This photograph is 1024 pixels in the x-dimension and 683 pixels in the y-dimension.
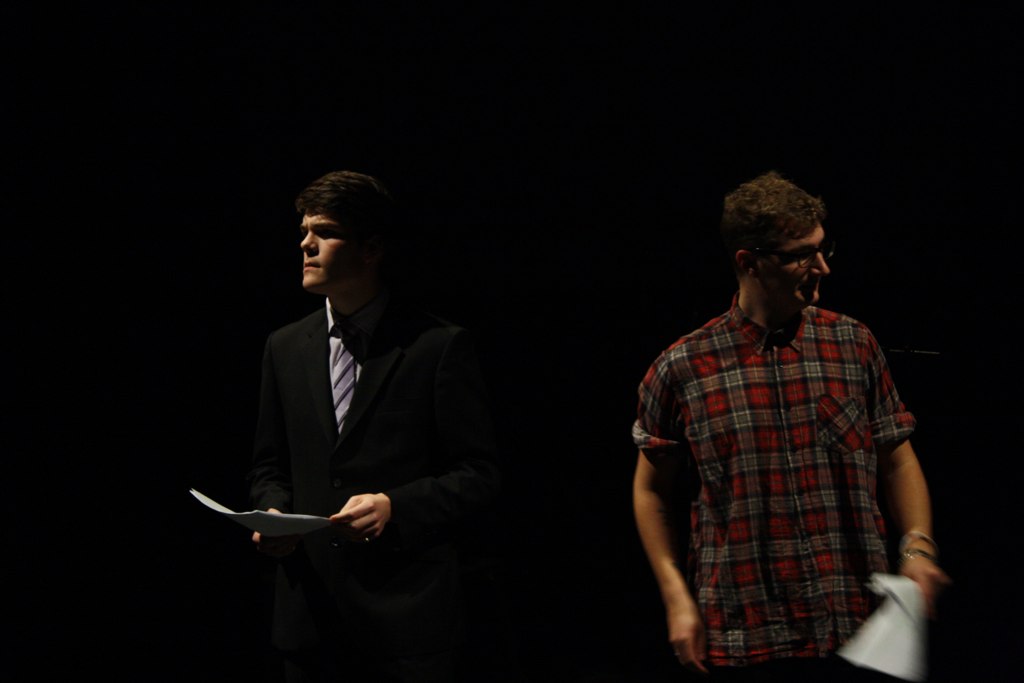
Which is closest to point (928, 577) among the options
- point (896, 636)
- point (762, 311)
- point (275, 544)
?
point (896, 636)

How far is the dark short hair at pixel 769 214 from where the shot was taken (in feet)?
6.59

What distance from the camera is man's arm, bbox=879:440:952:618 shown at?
6.13 ft

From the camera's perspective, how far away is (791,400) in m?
1.98

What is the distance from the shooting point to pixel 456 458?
2258 millimetres

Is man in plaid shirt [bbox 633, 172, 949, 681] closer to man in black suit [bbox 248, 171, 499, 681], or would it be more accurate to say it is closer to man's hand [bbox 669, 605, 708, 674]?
man's hand [bbox 669, 605, 708, 674]

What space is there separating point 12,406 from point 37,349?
0.18 metres

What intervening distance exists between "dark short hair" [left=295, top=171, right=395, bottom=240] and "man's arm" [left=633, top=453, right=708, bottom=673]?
773 millimetres

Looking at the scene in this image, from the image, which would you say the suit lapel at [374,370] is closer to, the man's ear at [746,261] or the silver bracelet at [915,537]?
the man's ear at [746,261]

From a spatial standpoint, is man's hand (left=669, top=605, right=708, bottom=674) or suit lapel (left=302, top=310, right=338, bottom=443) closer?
man's hand (left=669, top=605, right=708, bottom=674)

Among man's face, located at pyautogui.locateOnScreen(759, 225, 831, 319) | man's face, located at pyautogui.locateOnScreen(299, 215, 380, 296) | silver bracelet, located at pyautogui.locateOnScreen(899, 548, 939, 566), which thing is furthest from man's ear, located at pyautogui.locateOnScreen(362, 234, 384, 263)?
silver bracelet, located at pyautogui.locateOnScreen(899, 548, 939, 566)

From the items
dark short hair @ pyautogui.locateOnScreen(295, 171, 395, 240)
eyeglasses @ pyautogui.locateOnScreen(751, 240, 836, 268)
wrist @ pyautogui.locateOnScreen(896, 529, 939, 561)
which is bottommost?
wrist @ pyautogui.locateOnScreen(896, 529, 939, 561)

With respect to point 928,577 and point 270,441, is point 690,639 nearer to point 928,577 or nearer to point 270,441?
point 928,577

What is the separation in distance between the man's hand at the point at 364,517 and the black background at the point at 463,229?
0.76m

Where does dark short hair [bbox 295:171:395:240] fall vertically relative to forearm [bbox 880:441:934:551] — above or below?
above
